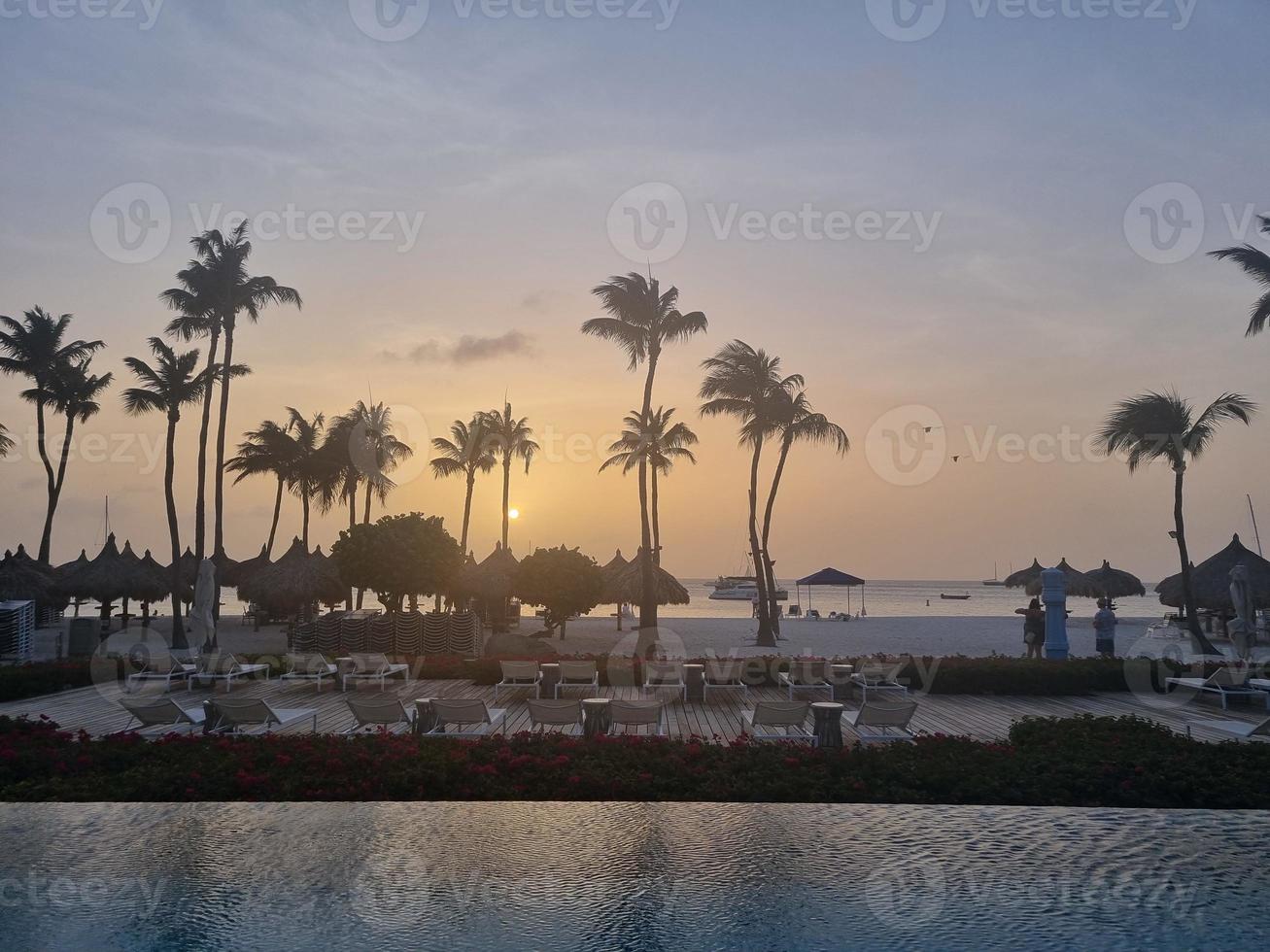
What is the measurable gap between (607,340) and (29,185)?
18628 mm

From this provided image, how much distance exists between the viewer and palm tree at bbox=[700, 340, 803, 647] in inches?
1380

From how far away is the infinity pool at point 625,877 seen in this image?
17.5 feet

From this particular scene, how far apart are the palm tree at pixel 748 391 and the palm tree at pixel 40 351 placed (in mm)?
28558

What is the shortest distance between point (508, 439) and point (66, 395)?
22.6 meters

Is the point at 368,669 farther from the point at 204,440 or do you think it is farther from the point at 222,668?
the point at 204,440

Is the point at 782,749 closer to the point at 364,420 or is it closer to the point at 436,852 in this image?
the point at 436,852

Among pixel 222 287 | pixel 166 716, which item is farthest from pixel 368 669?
pixel 222 287

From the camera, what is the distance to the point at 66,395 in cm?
4106

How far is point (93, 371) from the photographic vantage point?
4200 cm

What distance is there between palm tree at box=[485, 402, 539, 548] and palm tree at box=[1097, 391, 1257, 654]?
32.4 meters

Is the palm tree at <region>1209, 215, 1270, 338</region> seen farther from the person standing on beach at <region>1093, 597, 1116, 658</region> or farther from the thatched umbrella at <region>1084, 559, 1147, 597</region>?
the thatched umbrella at <region>1084, 559, 1147, 597</region>

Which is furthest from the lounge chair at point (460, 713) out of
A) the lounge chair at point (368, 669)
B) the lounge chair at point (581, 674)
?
the lounge chair at point (368, 669)

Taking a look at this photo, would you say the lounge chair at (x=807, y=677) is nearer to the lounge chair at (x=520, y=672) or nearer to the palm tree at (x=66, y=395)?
the lounge chair at (x=520, y=672)

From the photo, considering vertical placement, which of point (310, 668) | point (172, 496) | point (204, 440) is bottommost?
point (310, 668)
